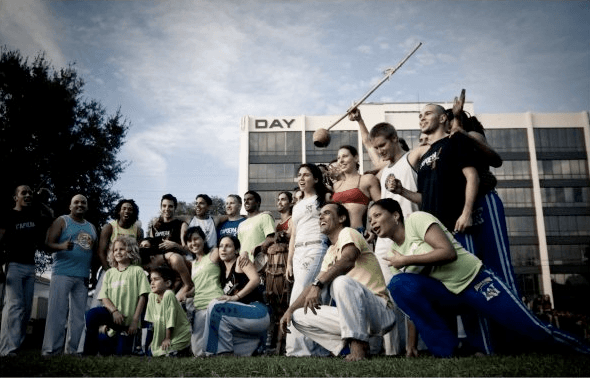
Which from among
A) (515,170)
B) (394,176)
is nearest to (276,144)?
(515,170)

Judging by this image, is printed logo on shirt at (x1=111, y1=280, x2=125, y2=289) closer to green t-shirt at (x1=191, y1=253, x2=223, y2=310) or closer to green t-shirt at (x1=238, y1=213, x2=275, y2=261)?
green t-shirt at (x1=191, y1=253, x2=223, y2=310)

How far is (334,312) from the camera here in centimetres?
406

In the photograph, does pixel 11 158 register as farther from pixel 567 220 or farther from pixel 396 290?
pixel 567 220

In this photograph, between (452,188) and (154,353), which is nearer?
(452,188)

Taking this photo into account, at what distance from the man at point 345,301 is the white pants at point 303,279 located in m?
0.50

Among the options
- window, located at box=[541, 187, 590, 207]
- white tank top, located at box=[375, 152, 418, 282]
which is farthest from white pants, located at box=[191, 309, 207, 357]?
window, located at box=[541, 187, 590, 207]

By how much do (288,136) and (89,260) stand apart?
4811 centimetres

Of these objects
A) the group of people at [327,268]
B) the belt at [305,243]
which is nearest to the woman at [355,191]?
the group of people at [327,268]

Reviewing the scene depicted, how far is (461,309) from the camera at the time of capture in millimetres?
3754

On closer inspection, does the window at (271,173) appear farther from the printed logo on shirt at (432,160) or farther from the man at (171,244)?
the printed logo on shirt at (432,160)

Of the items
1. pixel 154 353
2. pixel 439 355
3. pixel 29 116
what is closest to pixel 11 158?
pixel 29 116

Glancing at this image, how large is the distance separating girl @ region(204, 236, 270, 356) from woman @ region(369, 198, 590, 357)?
6.10ft

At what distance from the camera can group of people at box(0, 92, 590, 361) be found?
3674 mm

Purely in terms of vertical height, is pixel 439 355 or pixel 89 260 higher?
pixel 89 260
